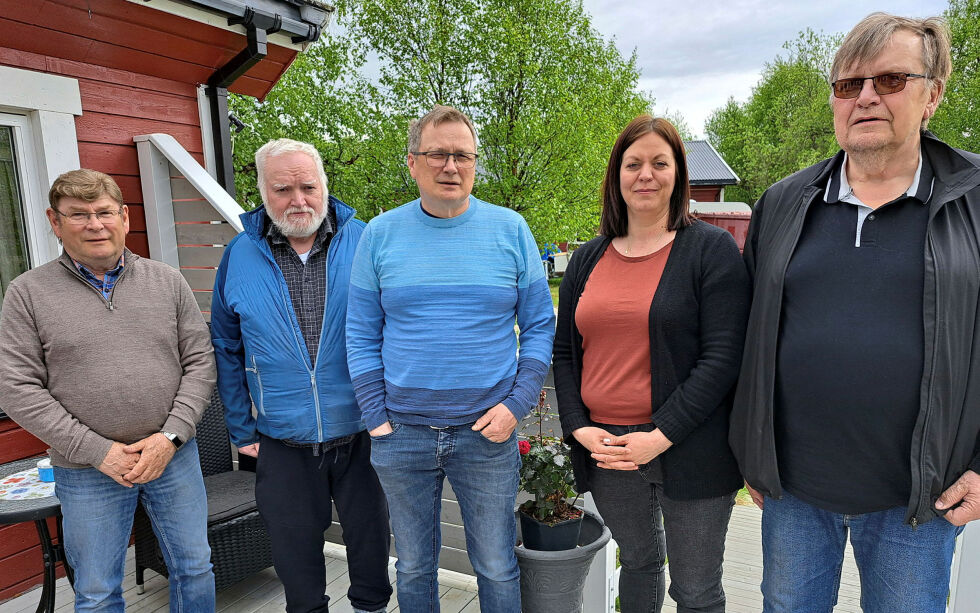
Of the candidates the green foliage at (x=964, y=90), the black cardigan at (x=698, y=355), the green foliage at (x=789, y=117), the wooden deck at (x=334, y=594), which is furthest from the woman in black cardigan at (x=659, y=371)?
the green foliage at (x=789, y=117)

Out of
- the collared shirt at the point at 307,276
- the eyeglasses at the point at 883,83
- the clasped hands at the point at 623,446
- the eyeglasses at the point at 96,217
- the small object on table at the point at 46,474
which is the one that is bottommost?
the small object on table at the point at 46,474

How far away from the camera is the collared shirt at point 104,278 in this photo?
1845mm

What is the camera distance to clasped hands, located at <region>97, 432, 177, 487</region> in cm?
179

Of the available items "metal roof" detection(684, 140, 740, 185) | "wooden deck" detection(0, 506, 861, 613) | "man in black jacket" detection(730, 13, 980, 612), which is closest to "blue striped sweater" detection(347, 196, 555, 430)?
"man in black jacket" detection(730, 13, 980, 612)

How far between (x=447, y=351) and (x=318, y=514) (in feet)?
2.55

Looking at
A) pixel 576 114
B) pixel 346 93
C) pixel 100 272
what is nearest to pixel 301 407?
pixel 100 272

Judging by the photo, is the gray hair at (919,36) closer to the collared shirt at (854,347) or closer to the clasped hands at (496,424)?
→ the collared shirt at (854,347)

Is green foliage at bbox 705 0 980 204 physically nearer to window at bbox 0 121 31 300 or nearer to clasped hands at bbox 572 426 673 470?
clasped hands at bbox 572 426 673 470

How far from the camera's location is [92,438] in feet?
5.79

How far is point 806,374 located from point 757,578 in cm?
201

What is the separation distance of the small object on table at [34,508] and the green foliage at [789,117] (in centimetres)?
2394

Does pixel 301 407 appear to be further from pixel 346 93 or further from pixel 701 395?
pixel 346 93

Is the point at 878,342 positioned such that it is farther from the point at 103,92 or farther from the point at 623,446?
the point at 103,92

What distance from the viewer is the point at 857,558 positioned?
1.50m
